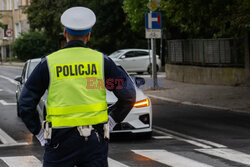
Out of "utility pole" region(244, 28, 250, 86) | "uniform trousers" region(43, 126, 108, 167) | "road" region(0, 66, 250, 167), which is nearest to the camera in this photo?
"uniform trousers" region(43, 126, 108, 167)

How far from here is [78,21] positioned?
13.5ft

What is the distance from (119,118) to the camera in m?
4.44

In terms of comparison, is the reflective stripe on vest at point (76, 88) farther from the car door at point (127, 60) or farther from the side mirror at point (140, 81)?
the car door at point (127, 60)

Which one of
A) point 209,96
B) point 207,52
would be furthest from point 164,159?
point 207,52

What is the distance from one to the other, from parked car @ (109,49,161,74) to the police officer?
1192 inches

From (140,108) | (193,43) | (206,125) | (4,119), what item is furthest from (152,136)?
(193,43)

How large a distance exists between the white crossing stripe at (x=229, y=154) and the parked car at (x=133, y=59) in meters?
25.3

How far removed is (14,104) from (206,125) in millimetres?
7668

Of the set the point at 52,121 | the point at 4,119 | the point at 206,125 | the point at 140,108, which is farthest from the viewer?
the point at 4,119

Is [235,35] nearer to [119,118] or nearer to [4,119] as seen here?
[4,119]

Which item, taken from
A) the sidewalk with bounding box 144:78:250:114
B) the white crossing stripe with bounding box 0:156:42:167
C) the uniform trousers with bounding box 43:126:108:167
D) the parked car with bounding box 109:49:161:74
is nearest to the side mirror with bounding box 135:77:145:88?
the white crossing stripe with bounding box 0:156:42:167

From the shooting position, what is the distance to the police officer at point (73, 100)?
4.00 metres

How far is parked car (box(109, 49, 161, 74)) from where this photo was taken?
34691 millimetres

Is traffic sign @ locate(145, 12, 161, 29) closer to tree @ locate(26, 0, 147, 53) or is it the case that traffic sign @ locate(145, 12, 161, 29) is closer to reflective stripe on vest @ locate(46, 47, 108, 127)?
tree @ locate(26, 0, 147, 53)
